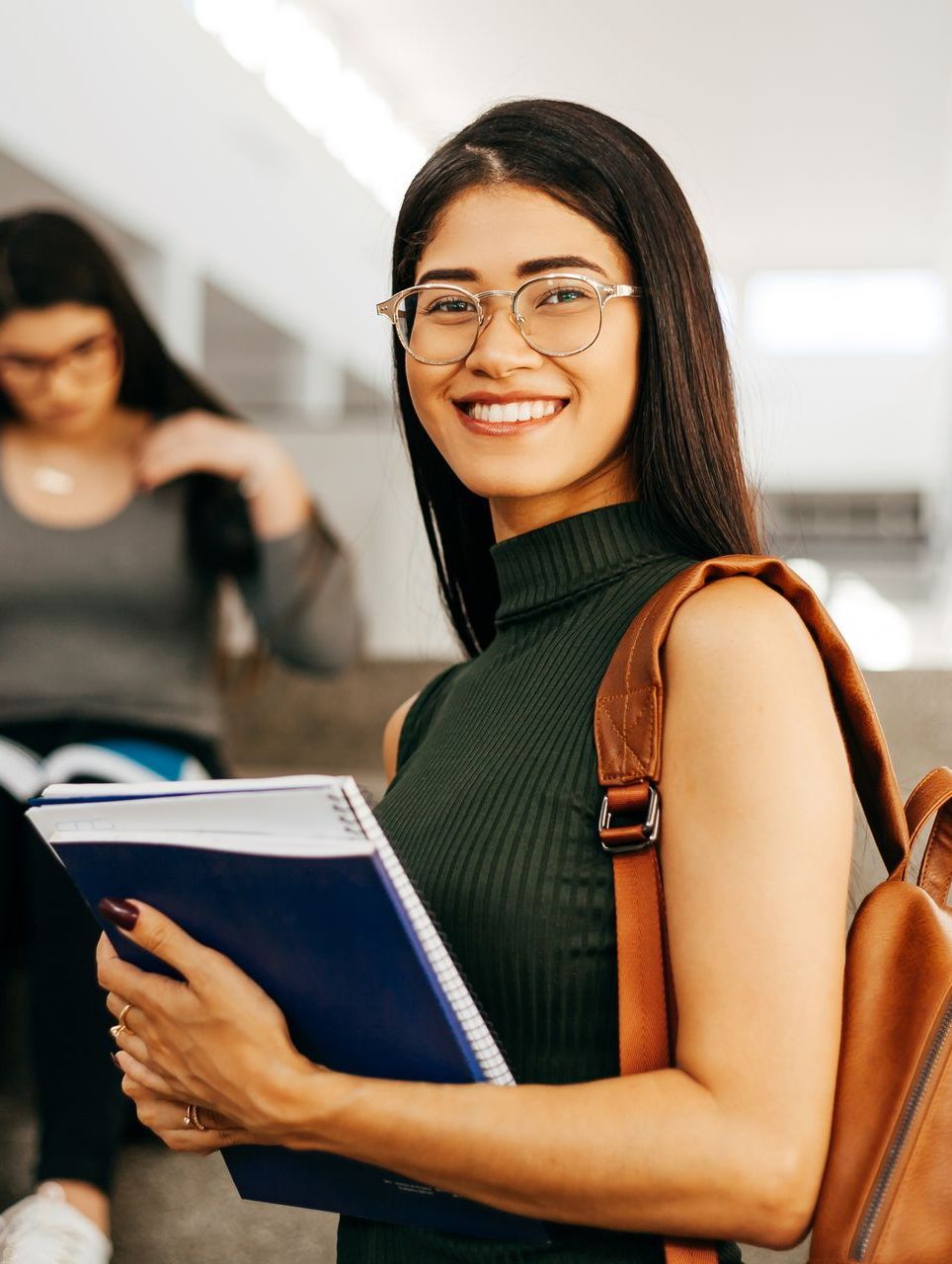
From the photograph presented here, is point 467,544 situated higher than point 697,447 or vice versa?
point 697,447

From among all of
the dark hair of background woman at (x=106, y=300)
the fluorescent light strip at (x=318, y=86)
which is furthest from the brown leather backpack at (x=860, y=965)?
the fluorescent light strip at (x=318, y=86)

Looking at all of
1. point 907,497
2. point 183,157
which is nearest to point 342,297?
point 183,157

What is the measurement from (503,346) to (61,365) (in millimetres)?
1674

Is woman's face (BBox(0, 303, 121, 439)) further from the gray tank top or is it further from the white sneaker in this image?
the white sneaker

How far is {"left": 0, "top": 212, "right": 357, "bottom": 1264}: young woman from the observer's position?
240cm

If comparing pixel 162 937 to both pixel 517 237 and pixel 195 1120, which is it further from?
A: pixel 517 237

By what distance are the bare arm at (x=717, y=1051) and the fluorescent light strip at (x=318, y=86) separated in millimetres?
6293

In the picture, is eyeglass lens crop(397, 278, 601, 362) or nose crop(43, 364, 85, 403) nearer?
eyeglass lens crop(397, 278, 601, 362)

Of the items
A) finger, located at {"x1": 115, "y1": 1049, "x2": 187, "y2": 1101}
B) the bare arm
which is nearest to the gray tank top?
finger, located at {"x1": 115, "y1": 1049, "x2": 187, "y2": 1101}

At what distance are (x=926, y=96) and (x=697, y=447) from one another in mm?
9587

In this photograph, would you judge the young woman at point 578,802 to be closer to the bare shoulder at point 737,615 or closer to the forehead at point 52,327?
the bare shoulder at point 737,615

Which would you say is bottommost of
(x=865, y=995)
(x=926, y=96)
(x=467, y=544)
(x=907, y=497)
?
(x=907, y=497)

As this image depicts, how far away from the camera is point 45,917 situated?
7.26ft

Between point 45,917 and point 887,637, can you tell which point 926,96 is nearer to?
point 887,637
